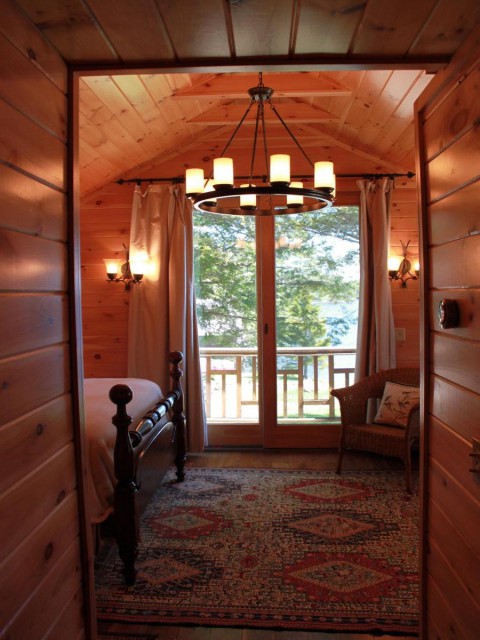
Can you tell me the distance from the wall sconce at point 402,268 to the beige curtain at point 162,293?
1723 millimetres

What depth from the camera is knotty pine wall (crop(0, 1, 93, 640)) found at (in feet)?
3.97

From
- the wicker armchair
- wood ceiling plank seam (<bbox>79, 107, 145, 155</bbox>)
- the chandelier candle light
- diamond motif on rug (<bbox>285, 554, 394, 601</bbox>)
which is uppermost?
wood ceiling plank seam (<bbox>79, 107, 145, 155</bbox>)

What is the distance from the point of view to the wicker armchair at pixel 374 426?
3.84 meters

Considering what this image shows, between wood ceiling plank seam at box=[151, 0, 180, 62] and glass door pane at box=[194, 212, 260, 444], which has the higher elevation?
wood ceiling plank seam at box=[151, 0, 180, 62]

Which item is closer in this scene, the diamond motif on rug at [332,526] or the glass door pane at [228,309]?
the diamond motif on rug at [332,526]

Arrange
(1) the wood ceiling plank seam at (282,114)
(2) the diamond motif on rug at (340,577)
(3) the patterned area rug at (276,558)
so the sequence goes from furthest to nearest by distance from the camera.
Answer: (1) the wood ceiling plank seam at (282,114) → (2) the diamond motif on rug at (340,577) → (3) the patterned area rug at (276,558)

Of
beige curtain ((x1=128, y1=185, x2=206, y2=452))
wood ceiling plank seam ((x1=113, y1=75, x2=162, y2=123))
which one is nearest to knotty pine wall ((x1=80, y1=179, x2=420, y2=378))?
beige curtain ((x1=128, y1=185, x2=206, y2=452))

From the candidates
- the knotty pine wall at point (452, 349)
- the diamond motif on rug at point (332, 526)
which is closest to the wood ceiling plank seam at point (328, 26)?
the knotty pine wall at point (452, 349)

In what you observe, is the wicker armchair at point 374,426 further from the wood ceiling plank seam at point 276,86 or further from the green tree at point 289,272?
the wood ceiling plank seam at point 276,86

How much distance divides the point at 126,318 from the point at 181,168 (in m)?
1.42

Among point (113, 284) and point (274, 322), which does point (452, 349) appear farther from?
point (113, 284)

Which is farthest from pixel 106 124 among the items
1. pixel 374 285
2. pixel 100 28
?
pixel 374 285

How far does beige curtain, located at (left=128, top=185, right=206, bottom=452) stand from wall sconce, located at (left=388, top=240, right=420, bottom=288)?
172 cm

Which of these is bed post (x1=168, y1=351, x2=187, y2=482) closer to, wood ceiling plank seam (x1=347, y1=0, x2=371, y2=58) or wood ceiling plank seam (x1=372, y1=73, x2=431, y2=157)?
wood ceiling plank seam (x1=372, y1=73, x2=431, y2=157)
